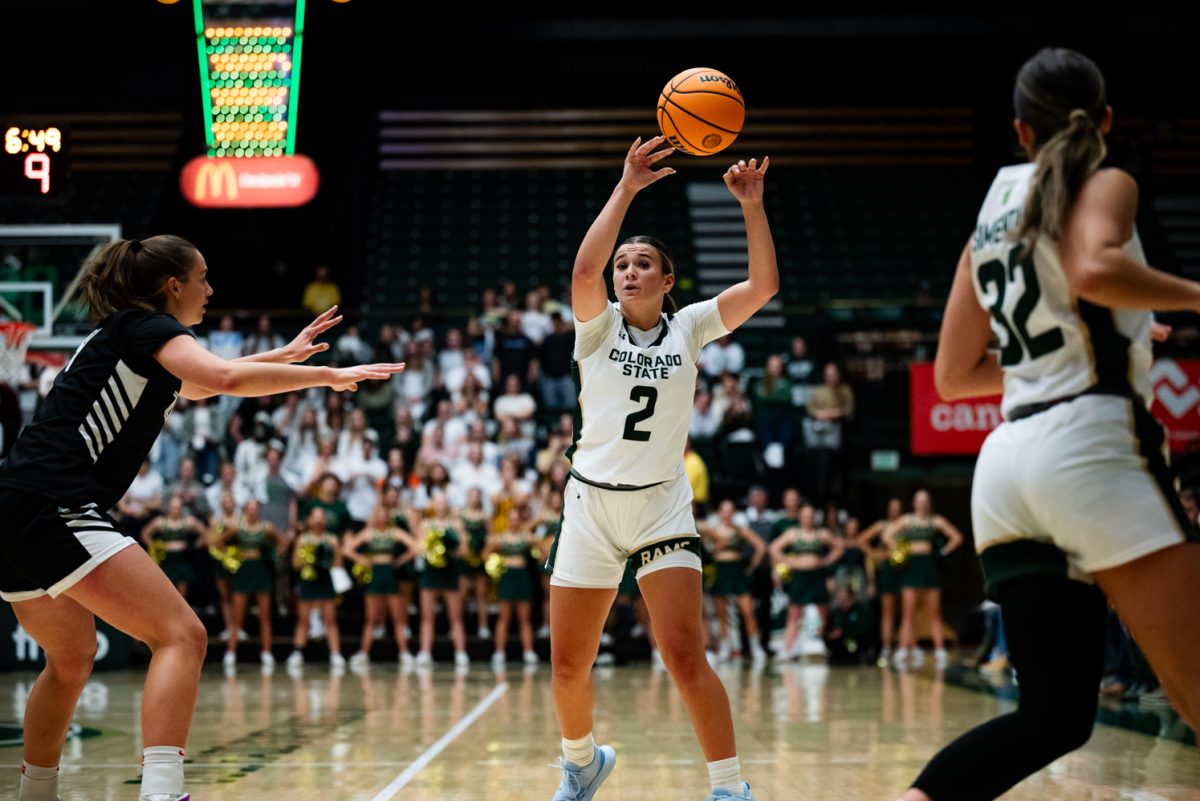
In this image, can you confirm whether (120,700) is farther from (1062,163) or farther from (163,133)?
(163,133)

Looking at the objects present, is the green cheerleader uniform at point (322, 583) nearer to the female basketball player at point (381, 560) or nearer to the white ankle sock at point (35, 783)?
the female basketball player at point (381, 560)

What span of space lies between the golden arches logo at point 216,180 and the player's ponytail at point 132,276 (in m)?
15.4

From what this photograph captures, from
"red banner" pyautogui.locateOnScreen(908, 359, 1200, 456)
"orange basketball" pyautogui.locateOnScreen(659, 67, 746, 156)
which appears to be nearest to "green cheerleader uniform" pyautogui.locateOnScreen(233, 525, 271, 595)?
"red banner" pyautogui.locateOnScreen(908, 359, 1200, 456)

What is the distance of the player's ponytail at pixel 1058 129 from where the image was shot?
2674 mm

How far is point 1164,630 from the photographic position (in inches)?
101

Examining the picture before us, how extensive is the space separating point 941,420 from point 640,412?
1265cm

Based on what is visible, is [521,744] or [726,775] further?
[521,744]

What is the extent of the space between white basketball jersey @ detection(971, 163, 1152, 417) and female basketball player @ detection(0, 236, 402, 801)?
187cm

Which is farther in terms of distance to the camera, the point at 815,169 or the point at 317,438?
the point at 815,169

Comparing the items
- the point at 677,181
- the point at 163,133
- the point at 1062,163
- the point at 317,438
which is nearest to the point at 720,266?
the point at 677,181

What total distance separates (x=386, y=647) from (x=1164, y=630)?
13691 mm

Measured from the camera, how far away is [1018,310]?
2742mm

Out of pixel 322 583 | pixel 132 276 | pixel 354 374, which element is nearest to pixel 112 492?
pixel 132 276

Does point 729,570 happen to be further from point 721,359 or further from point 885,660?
point 721,359
